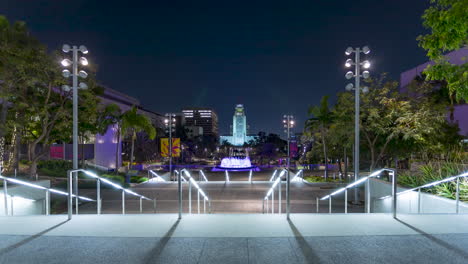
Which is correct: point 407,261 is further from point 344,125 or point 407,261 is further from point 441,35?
point 344,125

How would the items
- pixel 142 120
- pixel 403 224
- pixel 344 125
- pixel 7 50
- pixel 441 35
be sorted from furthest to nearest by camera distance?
pixel 142 120 → pixel 344 125 → pixel 7 50 → pixel 441 35 → pixel 403 224

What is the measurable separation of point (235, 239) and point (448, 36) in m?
5.28

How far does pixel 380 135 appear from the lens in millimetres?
16266

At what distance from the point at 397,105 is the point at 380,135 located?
78.2 inches

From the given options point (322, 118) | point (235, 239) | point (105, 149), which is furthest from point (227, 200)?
point (105, 149)

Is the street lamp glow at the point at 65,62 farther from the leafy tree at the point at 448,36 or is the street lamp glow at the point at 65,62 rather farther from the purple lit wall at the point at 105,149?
the purple lit wall at the point at 105,149

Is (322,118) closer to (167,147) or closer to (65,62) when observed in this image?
(167,147)

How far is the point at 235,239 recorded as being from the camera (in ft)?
13.5

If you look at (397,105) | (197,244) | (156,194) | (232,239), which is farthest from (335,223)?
(397,105)

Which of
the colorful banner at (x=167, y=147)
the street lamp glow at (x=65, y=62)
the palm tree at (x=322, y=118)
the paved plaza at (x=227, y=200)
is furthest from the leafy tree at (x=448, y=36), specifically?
the colorful banner at (x=167, y=147)

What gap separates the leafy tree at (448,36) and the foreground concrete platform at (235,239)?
2640 mm

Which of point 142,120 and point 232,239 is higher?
point 142,120

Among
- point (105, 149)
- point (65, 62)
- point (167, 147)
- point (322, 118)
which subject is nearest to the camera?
point (65, 62)

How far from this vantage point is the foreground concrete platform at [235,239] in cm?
355
